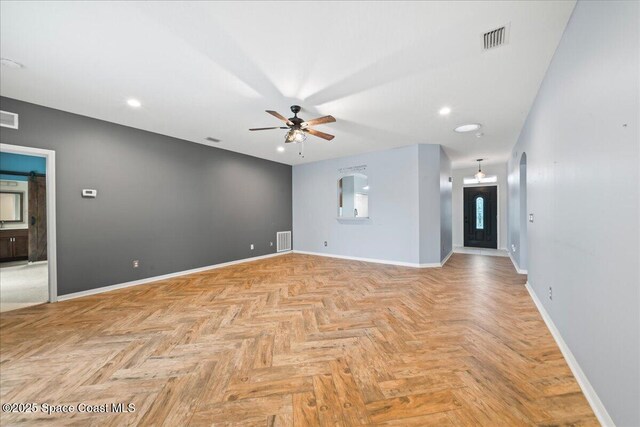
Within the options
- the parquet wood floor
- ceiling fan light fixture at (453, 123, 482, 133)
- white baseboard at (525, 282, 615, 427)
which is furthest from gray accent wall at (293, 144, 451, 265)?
white baseboard at (525, 282, 615, 427)

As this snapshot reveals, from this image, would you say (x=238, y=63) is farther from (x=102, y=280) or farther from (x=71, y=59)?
(x=102, y=280)

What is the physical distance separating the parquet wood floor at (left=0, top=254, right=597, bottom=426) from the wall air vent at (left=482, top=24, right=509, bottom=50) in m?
2.64

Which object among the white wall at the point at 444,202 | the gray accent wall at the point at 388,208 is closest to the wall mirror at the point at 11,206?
the gray accent wall at the point at 388,208

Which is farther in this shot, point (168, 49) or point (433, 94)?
point (433, 94)

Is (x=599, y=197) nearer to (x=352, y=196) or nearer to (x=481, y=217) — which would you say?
(x=352, y=196)

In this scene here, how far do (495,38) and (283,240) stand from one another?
6144 mm

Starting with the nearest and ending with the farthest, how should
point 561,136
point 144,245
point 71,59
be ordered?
point 561,136 → point 71,59 → point 144,245

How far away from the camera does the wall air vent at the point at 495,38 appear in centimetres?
198

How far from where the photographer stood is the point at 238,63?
94.8 inches

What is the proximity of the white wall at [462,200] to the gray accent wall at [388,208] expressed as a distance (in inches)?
87.5

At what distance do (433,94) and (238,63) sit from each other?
2.30m

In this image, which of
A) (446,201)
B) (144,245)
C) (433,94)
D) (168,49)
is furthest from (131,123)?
(446,201)

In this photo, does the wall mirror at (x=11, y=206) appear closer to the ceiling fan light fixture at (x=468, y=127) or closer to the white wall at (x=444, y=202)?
the ceiling fan light fixture at (x=468, y=127)

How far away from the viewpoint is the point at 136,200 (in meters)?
4.26
